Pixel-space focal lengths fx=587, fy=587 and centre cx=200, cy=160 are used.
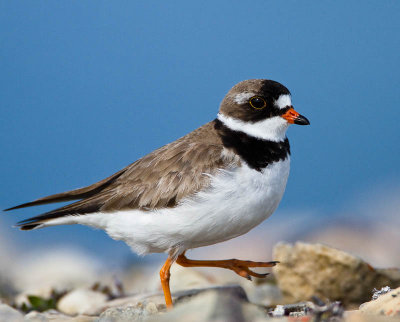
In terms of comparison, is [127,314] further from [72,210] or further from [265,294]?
[265,294]

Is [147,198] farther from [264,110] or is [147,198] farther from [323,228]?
[323,228]

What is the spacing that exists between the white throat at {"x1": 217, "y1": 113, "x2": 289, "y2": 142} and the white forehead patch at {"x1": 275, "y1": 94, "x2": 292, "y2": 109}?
118 millimetres

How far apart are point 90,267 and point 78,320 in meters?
5.10

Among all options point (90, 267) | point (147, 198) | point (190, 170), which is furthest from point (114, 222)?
point (90, 267)

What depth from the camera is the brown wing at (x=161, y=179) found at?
549cm

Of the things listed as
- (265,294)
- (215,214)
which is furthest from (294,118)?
(265,294)

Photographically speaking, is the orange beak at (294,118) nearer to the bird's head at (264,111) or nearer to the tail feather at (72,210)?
the bird's head at (264,111)

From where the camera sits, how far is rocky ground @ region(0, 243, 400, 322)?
539cm

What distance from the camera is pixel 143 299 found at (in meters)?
6.54

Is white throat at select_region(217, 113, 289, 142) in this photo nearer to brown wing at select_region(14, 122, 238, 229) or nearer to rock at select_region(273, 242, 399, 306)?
brown wing at select_region(14, 122, 238, 229)

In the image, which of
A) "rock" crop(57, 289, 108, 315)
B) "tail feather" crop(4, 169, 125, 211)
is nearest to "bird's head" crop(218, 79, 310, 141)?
"tail feather" crop(4, 169, 125, 211)

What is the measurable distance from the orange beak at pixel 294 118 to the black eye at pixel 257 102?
234 mm

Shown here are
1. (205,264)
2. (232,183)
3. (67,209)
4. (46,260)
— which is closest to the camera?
(232,183)

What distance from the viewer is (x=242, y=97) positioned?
575 cm
